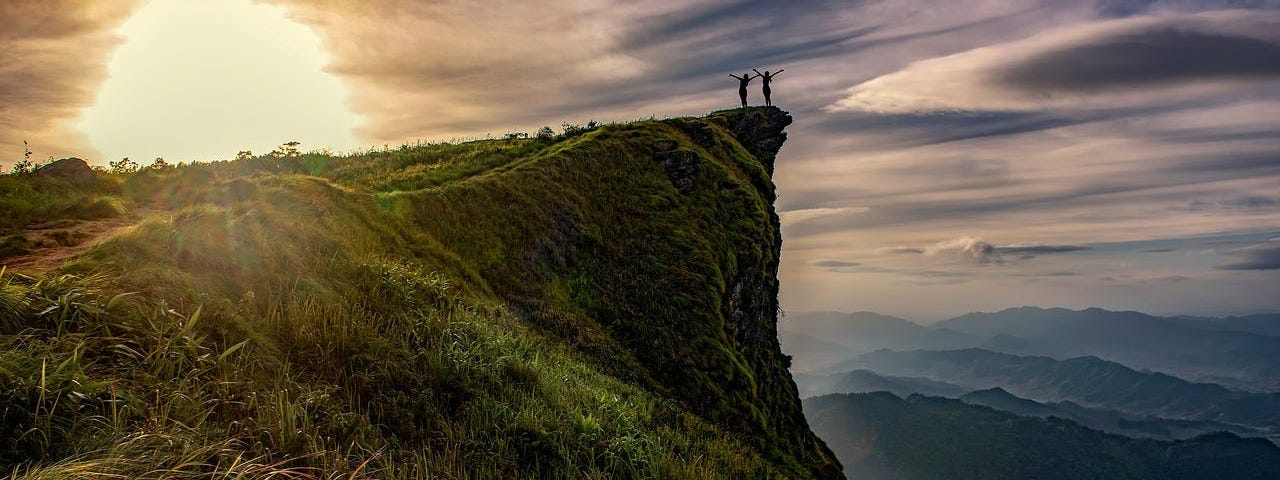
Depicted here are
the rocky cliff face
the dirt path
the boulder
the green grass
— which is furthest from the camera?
the rocky cliff face

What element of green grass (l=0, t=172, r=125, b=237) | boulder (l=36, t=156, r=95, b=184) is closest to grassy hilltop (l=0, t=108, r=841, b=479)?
green grass (l=0, t=172, r=125, b=237)

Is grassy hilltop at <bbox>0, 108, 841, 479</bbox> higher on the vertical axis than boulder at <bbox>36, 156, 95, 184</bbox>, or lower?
lower

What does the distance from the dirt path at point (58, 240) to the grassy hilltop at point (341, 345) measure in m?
0.10

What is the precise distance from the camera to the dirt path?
7.18 meters

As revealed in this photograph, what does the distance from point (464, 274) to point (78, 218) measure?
701 cm

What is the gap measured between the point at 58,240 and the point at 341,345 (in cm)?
577

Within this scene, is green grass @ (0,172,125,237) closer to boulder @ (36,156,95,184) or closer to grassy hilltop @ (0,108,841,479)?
grassy hilltop @ (0,108,841,479)

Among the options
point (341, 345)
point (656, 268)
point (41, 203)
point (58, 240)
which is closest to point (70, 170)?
point (41, 203)

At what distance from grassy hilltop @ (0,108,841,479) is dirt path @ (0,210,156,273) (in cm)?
10

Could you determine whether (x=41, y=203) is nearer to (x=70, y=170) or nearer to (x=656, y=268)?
(x=70, y=170)

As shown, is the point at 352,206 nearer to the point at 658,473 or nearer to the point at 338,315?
the point at 338,315

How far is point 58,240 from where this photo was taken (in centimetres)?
878

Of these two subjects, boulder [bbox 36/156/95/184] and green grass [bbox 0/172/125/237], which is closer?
green grass [bbox 0/172/125/237]

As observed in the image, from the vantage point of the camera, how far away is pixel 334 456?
5125 millimetres
